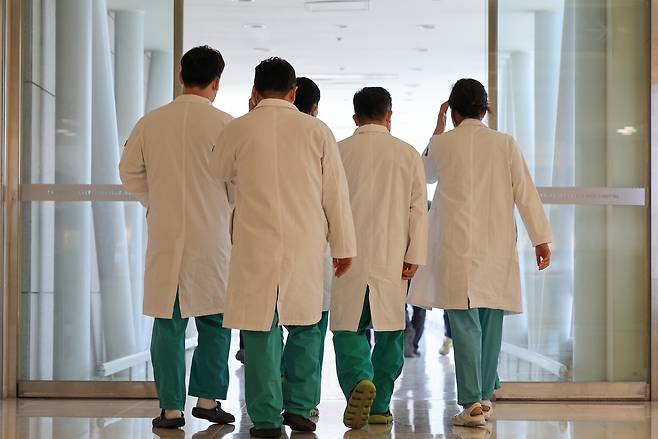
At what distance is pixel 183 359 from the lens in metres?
4.02

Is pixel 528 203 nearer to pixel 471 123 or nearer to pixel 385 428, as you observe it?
pixel 471 123

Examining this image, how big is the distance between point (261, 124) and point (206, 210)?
467 mm

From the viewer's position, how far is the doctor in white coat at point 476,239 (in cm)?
423

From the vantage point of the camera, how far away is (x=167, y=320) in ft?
13.1

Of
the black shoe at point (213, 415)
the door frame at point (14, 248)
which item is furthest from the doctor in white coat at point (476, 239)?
the door frame at point (14, 248)

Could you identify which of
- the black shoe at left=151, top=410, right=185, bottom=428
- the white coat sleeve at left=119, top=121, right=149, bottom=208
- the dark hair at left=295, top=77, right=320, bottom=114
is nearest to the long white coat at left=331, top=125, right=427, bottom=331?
the dark hair at left=295, top=77, right=320, bottom=114

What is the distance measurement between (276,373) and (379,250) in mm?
717

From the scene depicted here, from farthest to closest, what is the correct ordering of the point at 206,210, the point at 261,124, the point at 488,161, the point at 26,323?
the point at 26,323
the point at 488,161
the point at 206,210
the point at 261,124

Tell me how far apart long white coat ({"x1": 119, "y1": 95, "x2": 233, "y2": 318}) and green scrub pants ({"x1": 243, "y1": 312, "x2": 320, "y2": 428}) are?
1.14ft

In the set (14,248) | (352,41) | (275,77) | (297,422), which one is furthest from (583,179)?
(352,41)

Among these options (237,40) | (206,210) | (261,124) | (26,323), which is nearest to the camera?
(261,124)

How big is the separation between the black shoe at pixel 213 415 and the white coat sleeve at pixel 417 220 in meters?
0.98

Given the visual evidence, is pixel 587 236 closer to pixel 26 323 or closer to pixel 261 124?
pixel 261 124

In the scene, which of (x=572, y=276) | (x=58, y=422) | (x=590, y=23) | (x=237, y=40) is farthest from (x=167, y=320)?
(x=237, y=40)
